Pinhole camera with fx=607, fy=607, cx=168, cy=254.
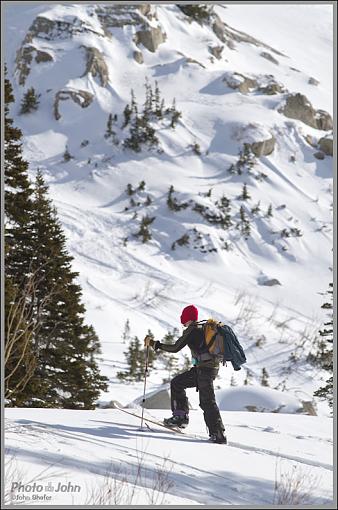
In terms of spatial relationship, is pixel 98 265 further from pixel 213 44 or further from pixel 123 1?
pixel 213 44

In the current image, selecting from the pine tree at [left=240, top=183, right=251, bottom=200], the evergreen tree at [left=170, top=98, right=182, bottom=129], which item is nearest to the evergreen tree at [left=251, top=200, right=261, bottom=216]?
the pine tree at [left=240, top=183, right=251, bottom=200]

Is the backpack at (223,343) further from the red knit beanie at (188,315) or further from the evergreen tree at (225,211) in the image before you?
the evergreen tree at (225,211)

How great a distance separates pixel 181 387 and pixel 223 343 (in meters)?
0.84

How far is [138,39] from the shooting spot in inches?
3024

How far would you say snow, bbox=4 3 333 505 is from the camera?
17.7ft

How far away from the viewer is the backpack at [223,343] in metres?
6.48

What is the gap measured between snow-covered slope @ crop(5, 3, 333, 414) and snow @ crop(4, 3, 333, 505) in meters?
0.17

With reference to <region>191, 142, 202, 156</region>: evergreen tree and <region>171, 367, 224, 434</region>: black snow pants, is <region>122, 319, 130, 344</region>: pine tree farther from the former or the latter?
<region>191, 142, 202, 156</region>: evergreen tree

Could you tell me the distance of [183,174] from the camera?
184 feet

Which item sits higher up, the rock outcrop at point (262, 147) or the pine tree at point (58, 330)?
the pine tree at point (58, 330)

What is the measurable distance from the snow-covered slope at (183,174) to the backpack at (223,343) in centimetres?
1208

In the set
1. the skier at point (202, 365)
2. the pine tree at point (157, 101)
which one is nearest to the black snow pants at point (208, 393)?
the skier at point (202, 365)

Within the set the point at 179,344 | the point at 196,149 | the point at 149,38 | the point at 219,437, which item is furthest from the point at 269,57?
the point at 219,437

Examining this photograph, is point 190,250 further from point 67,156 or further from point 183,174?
point 67,156
